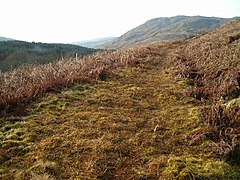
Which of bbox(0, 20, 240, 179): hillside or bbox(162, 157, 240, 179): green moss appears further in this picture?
bbox(0, 20, 240, 179): hillside

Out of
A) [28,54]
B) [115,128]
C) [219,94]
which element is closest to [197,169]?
[115,128]

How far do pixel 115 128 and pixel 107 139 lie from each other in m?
0.58

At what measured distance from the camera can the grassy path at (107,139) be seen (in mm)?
4668

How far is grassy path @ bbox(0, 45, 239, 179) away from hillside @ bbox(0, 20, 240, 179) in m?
0.01

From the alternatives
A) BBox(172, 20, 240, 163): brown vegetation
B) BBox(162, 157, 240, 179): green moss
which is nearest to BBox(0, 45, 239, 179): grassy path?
BBox(162, 157, 240, 179): green moss

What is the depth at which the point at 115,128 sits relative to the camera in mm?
6238

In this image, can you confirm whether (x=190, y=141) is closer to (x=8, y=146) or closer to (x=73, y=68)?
(x=8, y=146)

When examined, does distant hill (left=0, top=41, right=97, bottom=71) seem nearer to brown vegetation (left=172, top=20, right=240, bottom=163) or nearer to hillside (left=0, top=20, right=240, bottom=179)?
brown vegetation (left=172, top=20, right=240, bottom=163)

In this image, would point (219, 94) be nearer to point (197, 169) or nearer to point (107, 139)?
point (107, 139)

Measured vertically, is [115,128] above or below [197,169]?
above

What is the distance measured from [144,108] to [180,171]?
3.15m

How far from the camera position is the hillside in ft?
15.5

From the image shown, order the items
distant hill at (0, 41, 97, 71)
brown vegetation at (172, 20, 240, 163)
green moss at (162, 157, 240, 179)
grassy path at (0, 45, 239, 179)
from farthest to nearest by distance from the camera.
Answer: distant hill at (0, 41, 97, 71) < brown vegetation at (172, 20, 240, 163) < grassy path at (0, 45, 239, 179) < green moss at (162, 157, 240, 179)

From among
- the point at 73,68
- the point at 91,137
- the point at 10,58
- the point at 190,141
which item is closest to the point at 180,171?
the point at 190,141
